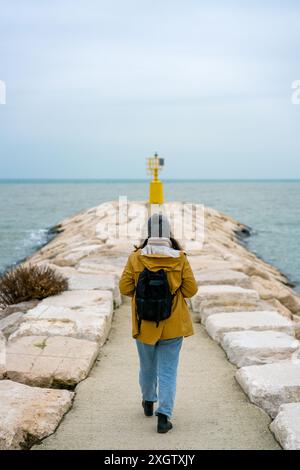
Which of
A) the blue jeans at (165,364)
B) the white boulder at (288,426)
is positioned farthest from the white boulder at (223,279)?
the white boulder at (288,426)

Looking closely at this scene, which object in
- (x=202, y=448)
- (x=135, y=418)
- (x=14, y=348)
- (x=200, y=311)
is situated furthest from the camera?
(x=200, y=311)

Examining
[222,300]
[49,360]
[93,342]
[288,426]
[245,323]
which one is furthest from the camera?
[222,300]

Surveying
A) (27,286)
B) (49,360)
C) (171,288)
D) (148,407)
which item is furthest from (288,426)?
(27,286)

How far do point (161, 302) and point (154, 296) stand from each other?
0.06 m

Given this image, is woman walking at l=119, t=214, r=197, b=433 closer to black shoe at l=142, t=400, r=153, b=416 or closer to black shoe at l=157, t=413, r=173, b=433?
black shoe at l=157, t=413, r=173, b=433

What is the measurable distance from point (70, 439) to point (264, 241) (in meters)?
20.6

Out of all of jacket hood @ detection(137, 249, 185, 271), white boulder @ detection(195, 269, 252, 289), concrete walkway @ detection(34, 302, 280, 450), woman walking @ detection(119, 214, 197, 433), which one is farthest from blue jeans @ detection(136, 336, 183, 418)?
white boulder @ detection(195, 269, 252, 289)

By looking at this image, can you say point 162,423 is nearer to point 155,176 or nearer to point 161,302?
point 161,302

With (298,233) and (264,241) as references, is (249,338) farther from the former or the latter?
(298,233)

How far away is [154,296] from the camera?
3883 millimetres

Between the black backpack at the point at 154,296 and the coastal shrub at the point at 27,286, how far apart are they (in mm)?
3390

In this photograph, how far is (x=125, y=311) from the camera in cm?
736

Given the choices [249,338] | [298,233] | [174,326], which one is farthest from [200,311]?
[298,233]

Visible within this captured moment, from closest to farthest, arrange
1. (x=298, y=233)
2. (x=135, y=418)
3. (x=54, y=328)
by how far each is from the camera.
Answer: (x=135, y=418) → (x=54, y=328) → (x=298, y=233)
